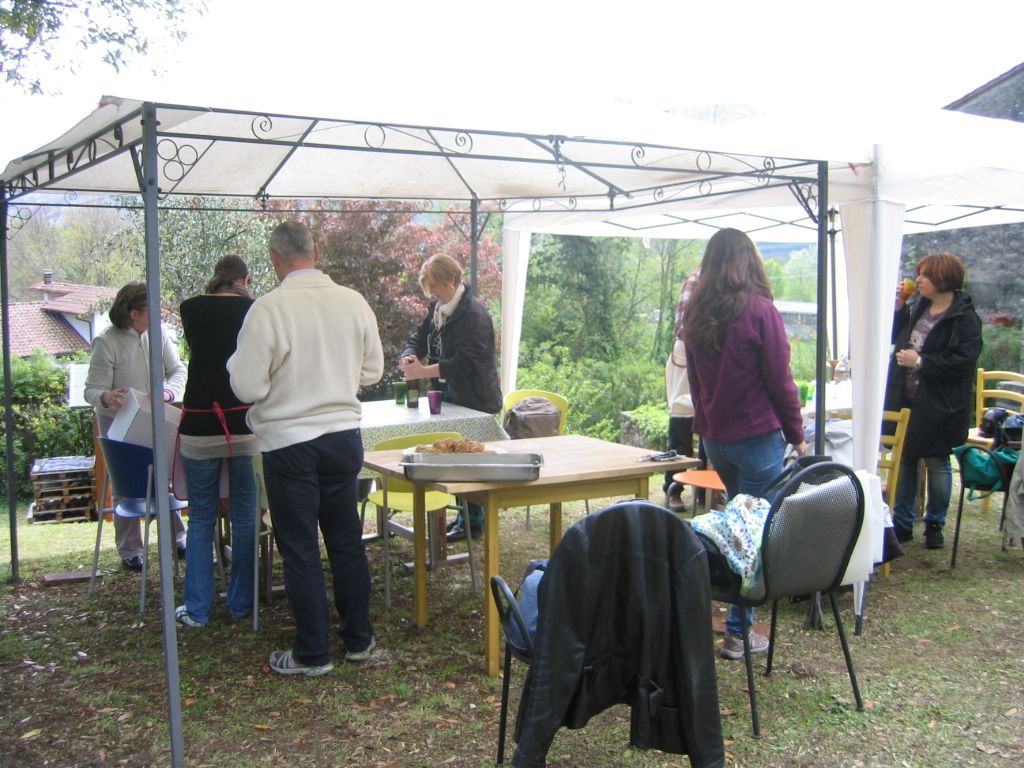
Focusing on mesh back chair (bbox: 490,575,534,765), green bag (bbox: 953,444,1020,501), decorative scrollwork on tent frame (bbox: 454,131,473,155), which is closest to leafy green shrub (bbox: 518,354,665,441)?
green bag (bbox: 953,444,1020,501)

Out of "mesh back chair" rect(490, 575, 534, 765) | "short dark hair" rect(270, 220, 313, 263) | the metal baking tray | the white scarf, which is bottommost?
"mesh back chair" rect(490, 575, 534, 765)

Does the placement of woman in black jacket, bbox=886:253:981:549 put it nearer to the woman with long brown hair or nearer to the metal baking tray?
the woman with long brown hair

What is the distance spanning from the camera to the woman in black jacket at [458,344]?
4.85 m

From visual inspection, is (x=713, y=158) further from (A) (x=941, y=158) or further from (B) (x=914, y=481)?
(B) (x=914, y=481)

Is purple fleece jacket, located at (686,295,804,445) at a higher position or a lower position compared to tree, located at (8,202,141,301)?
lower

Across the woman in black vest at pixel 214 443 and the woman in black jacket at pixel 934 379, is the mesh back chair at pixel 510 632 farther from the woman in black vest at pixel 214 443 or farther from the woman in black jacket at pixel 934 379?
the woman in black jacket at pixel 934 379

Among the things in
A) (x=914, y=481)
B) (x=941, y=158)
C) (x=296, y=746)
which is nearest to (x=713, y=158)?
(x=941, y=158)

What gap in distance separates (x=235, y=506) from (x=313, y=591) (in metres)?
0.79

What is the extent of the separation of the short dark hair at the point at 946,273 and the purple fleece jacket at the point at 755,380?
1953mm

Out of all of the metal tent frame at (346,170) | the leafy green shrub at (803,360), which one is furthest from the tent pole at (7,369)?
the leafy green shrub at (803,360)

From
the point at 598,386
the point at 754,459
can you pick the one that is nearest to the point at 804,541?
the point at 754,459

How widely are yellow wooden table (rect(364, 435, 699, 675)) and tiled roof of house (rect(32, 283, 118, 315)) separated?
7698 millimetres

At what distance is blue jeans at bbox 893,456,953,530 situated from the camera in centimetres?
503

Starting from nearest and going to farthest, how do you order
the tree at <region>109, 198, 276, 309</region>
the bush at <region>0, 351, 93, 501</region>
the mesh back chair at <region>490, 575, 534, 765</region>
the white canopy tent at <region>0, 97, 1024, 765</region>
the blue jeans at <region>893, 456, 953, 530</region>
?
the mesh back chair at <region>490, 575, 534, 765</region>, the white canopy tent at <region>0, 97, 1024, 765</region>, the blue jeans at <region>893, 456, 953, 530</region>, the bush at <region>0, 351, 93, 501</region>, the tree at <region>109, 198, 276, 309</region>
